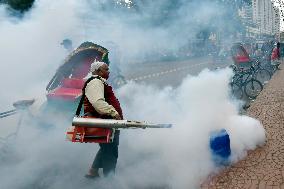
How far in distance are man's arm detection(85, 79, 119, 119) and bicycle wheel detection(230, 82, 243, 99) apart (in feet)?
26.1

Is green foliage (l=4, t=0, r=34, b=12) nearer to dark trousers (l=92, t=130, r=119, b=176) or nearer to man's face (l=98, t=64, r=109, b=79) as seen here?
man's face (l=98, t=64, r=109, b=79)

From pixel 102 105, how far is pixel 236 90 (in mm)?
8337

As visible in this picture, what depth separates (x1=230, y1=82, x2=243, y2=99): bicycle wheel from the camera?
11.6m

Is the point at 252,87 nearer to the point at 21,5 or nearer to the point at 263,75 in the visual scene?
the point at 263,75

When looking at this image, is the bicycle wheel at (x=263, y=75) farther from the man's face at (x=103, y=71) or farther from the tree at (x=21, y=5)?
the man's face at (x=103, y=71)

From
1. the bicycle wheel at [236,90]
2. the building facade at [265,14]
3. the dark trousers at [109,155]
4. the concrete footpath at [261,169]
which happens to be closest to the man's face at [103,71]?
the dark trousers at [109,155]

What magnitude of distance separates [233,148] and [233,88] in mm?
6457

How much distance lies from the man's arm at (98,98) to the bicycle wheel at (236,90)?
796 cm

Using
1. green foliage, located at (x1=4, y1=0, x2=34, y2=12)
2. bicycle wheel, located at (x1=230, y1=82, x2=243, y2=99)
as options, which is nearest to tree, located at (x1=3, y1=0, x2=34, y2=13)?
green foliage, located at (x1=4, y1=0, x2=34, y2=12)

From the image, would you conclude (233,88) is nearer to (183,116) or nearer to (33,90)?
(183,116)

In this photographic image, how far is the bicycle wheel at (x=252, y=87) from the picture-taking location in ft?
37.9

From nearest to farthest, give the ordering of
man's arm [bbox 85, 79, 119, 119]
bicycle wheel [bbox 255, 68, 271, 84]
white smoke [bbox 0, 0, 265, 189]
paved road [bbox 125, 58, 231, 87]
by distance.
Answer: man's arm [bbox 85, 79, 119, 119]
white smoke [bbox 0, 0, 265, 189]
bicycle wheel [bbox 255, 68, 271, 84]
paved road [bbox 125, 58, 231, 87]

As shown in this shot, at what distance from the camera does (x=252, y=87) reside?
11.6 meters

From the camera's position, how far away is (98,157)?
518cm
